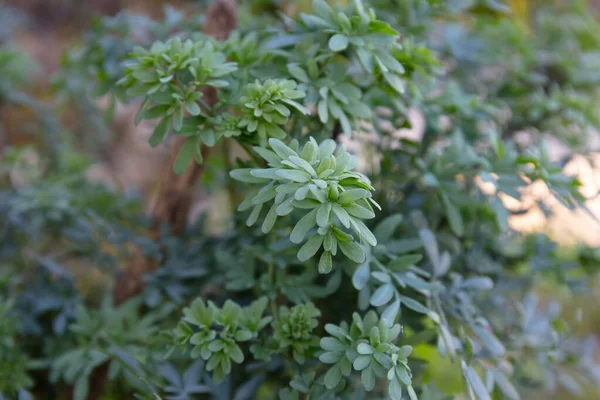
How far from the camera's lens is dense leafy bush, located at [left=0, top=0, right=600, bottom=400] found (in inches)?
29.8

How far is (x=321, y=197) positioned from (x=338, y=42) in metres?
0.26

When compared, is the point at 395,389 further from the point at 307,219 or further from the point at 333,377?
the point at 307,219

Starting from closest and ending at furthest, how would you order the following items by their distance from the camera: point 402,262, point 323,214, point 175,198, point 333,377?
point 323,214 < point 333,377 < point 402,262 < point 175,198

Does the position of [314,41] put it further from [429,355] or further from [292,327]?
[429,355]

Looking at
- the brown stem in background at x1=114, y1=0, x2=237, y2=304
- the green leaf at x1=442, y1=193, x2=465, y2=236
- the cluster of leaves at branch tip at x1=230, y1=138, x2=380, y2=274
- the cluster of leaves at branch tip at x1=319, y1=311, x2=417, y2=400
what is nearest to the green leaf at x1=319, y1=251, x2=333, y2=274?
the cluster of leaves at branch tip at x1=230, y1=138, x2=380, y2=274

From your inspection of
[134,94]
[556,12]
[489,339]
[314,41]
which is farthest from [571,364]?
[556,12]

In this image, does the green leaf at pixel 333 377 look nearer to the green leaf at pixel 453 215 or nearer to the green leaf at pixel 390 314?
the green leaf at pixel 390 314

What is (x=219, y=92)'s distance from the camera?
0.81 meters

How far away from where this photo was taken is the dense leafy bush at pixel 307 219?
2.48 ft

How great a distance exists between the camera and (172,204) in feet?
3.76

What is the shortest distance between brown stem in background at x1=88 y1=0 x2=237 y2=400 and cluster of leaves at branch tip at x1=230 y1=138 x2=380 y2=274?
42 cm

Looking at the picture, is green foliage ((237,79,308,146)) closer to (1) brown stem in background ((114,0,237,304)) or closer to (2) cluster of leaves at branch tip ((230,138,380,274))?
(2) cluster of leaves at branch tip ((230,138,380,274))

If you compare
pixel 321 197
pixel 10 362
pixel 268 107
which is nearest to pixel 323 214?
pixel 321 197

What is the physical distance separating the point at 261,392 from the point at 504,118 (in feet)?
2.69
